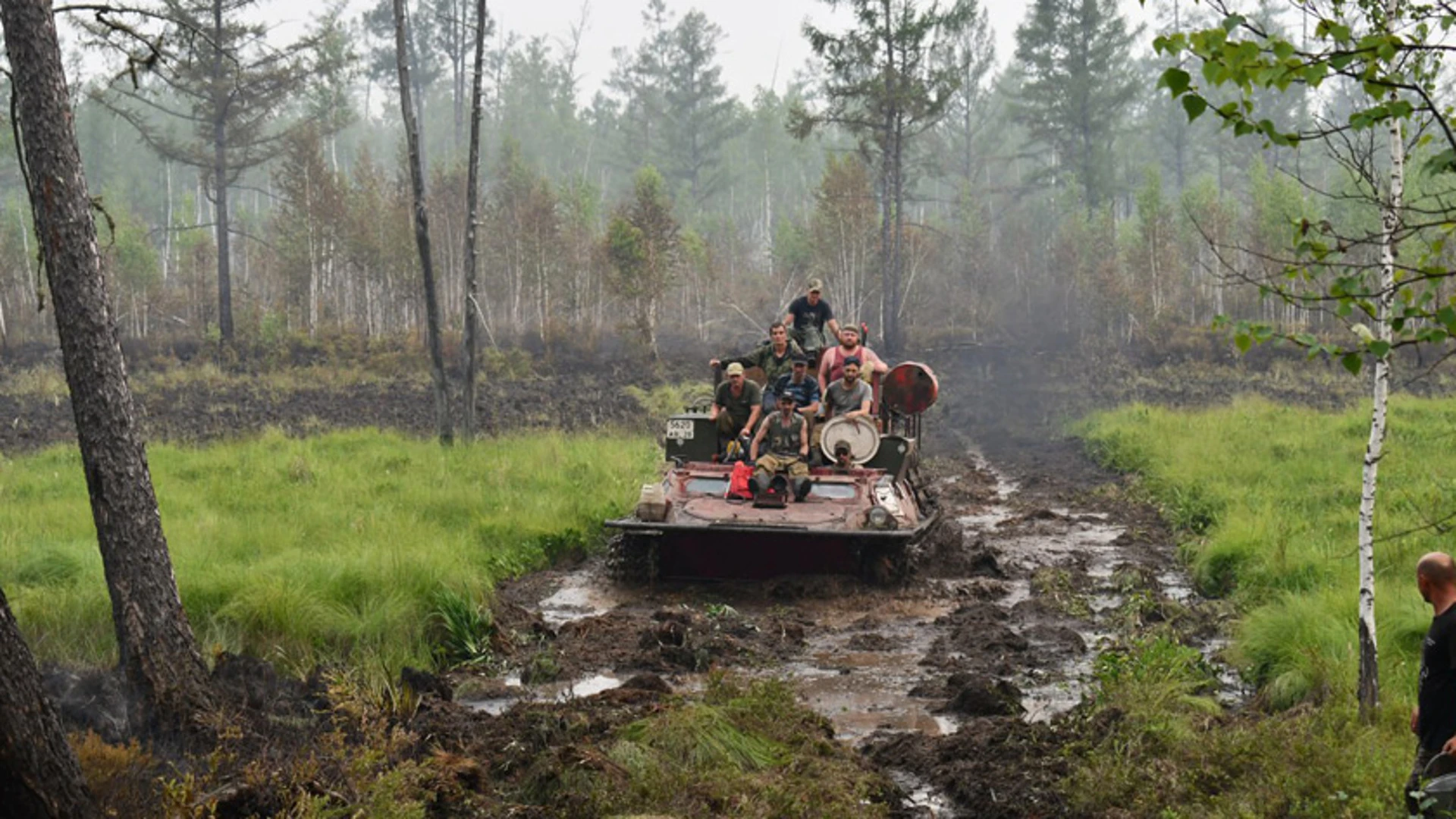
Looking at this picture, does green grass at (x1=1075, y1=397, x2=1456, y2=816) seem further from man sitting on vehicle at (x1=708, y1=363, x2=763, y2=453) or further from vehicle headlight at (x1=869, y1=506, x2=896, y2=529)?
man sitting on vehicle at (x1=708, y1=363, x2=763, y2=453)

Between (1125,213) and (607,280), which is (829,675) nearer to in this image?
(607,280)

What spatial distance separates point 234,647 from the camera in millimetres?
9609

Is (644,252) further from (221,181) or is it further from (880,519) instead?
(880,519)

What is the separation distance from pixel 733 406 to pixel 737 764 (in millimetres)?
8134

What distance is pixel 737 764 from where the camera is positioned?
7.21 meters

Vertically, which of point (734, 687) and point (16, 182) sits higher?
point (16, 182)

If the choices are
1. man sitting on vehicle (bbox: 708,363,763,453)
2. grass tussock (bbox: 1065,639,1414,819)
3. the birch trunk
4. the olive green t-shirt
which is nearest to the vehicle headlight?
man sitting on vehicle (bbox: 708,363,763,453)

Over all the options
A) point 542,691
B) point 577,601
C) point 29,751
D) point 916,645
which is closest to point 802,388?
point 577,601

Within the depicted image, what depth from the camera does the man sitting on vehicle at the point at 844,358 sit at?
50.6ft

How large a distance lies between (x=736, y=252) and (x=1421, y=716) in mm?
62796

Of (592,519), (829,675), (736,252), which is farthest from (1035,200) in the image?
(829,675)

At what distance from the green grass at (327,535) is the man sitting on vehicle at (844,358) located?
3274 millimetres

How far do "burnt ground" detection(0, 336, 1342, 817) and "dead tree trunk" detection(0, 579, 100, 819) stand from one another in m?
0.87

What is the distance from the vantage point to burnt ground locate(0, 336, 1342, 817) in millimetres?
7520
